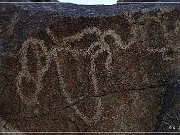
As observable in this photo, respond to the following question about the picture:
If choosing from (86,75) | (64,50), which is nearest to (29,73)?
(64,50)

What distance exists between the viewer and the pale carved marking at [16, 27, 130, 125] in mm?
3008

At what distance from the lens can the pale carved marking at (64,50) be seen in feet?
9.87

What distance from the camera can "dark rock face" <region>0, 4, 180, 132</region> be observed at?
301cm

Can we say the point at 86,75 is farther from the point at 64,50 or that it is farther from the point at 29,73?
the point at 29,73

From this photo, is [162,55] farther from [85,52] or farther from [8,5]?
[8,5]

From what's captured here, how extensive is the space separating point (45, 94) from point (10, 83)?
0.26m

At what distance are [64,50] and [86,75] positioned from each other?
0.76 feet

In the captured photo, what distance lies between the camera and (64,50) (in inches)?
118

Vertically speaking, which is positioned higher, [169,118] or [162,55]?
[162,55]

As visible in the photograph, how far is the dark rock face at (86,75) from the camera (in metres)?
3.01

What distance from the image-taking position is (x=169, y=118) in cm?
287

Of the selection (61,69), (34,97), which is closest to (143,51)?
(61,69)

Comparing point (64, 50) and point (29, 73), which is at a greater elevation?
point (64, 50)

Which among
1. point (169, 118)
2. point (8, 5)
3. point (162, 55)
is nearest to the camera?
point (169, 118)
